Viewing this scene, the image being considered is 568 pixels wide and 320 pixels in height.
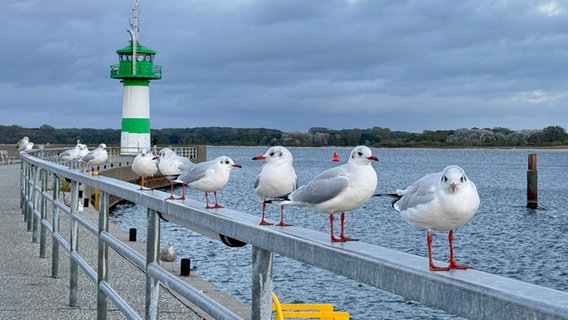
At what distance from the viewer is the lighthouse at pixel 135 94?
67.6m

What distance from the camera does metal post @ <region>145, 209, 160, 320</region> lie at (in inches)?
182

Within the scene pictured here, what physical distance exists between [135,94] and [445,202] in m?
65.4

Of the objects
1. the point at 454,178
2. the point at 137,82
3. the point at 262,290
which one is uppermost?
the point at 137,82

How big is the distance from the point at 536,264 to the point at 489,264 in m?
2.25

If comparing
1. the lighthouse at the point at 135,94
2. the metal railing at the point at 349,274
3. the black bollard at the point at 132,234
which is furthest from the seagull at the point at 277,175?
the lighthouse at the point at 135,94

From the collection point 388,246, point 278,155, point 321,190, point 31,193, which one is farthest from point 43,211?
point 388,246

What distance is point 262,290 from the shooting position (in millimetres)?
3070

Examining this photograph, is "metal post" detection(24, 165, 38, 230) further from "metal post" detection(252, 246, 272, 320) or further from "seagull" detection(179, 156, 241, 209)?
"metal post" detection(252, 246, 272, 320)

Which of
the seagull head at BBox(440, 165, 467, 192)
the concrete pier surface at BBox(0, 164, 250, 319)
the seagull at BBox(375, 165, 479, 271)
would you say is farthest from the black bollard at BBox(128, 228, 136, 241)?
the seagull head at BBox(440, 165, 467, 192)

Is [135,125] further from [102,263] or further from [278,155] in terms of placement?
[278,155]

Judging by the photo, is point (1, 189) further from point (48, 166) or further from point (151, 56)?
point (151, 56)

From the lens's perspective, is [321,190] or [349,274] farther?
[321,190]

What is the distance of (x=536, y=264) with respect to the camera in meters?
33.8

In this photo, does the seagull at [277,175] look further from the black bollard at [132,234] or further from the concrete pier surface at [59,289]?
the black bollard at [132,234]
